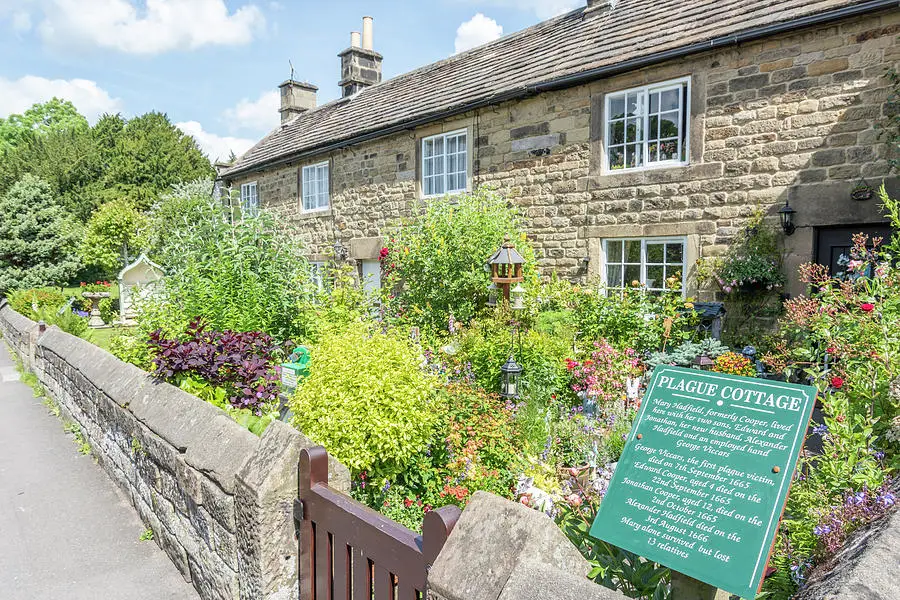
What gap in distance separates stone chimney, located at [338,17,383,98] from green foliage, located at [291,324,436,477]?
593 inches

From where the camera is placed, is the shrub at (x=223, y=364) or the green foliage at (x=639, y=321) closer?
the shrub at (x=223, y=364)

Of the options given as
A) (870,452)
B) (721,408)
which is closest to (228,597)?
(721,408)

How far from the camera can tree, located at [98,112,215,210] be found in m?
31.6

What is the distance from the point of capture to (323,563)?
2.90m

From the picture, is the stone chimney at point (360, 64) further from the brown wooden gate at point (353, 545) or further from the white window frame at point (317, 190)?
the brown wooden gate at point (353, 545)

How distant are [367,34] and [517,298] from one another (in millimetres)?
12582

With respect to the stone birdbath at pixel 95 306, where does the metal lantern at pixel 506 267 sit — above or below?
above

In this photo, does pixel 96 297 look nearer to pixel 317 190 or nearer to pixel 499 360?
pixel 317 190

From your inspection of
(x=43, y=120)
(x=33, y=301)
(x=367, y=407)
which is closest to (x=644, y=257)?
(x=367, y=407)

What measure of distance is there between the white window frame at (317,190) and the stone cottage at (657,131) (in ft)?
6.38

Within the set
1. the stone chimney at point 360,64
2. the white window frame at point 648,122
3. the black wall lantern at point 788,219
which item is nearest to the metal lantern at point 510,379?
the black wall lantern at point 788,219

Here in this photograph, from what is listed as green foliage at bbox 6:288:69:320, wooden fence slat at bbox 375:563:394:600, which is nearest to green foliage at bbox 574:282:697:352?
wooden fence slat at bbox 375:563:394:600

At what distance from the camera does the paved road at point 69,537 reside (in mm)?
3831

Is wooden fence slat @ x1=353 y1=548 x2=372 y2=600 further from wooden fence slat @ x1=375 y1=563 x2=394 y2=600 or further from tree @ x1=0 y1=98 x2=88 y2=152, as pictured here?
tree @ x1=0 y1=98 x2=88 y2=152
